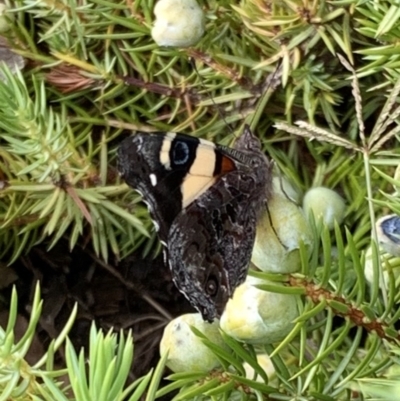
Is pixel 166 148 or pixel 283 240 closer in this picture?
pixel 283 240

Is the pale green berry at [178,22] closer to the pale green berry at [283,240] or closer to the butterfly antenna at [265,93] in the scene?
the butterfly antenna at [265,93]

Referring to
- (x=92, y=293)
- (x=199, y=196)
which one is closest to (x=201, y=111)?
(x=199, y=196)

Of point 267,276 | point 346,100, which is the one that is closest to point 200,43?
point 346,100

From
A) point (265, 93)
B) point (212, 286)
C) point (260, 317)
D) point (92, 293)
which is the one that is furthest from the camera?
point (92, 293)

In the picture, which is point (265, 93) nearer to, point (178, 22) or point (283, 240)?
point (178, 22)

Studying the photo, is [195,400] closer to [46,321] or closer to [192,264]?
[192,264]
